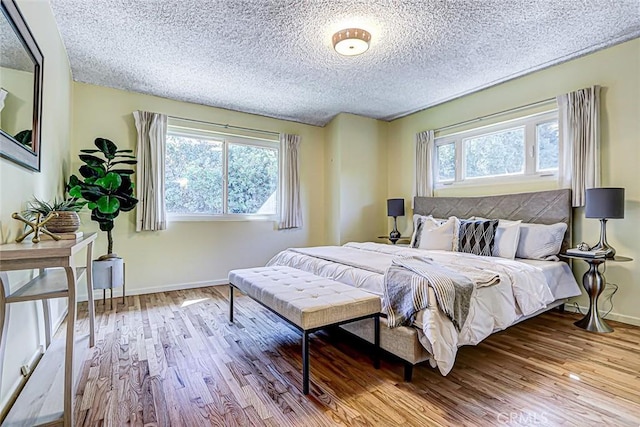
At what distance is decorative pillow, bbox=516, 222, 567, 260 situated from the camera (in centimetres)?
311

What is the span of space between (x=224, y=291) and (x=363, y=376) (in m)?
2.73

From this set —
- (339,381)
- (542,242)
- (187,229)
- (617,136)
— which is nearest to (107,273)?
(187,229)

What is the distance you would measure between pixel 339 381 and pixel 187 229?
3.28m

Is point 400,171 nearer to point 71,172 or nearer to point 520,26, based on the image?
point 520,26

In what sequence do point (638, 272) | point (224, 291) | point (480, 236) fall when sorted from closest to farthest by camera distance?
point (638, 272), point (480, 236), point (224, 291)

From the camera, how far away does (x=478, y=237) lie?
336 cm

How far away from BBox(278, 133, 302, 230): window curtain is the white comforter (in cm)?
189

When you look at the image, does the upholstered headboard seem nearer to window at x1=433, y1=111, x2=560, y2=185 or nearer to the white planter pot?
window at x1=433, y1=111, x2=560, y2=185

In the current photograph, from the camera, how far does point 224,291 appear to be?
4.23 meters

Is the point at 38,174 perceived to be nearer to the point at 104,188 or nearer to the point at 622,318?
the point at 104,188

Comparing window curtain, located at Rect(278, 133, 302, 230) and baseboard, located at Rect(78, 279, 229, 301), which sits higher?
window curtain, located at Rect(278, 133, 302, 230)

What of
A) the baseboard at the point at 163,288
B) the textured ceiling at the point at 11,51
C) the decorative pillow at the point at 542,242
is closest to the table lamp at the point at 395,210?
the decorative pillow at the point at 542,242

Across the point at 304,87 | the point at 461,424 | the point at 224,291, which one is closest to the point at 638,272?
the point at 461,424

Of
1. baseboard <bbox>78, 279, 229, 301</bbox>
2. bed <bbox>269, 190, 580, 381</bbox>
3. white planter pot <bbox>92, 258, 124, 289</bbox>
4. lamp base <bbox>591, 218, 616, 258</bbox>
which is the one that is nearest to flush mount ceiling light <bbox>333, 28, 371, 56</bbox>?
bed <bbox>269, 190, 580, 381</bbox>
